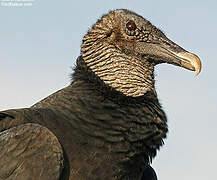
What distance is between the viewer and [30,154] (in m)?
6.85

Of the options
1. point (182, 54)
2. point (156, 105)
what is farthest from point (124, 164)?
Answer: point (182, 54)

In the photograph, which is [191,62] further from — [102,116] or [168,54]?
[102,116]

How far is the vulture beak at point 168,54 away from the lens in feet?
24.6

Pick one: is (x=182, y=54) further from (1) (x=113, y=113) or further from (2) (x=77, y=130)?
(2) (x=77, y=130)

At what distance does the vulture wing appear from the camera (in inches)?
266

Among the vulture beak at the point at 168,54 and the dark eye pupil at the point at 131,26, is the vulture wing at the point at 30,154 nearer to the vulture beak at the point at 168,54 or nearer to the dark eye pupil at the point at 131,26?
the vulture beak at the point at 168,54

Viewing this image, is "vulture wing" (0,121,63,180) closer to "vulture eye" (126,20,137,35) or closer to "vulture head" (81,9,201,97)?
"vulture head" (81,9,201,97)

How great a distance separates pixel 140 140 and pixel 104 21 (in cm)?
179

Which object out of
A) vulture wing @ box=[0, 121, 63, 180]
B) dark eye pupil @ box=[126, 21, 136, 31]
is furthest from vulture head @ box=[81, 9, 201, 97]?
vulture wing @ box=[0, 121, 63, 180]

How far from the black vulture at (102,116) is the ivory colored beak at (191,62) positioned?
0.04ft

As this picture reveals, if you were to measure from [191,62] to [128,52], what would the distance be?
35.1 inches

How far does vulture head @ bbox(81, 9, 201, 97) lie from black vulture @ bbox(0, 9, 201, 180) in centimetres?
1

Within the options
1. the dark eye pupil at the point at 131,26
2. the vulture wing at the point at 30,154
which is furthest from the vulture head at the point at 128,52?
the vulture wing at the point at 30,154

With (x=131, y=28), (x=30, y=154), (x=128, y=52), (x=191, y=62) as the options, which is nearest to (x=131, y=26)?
(x=131, y=28)
